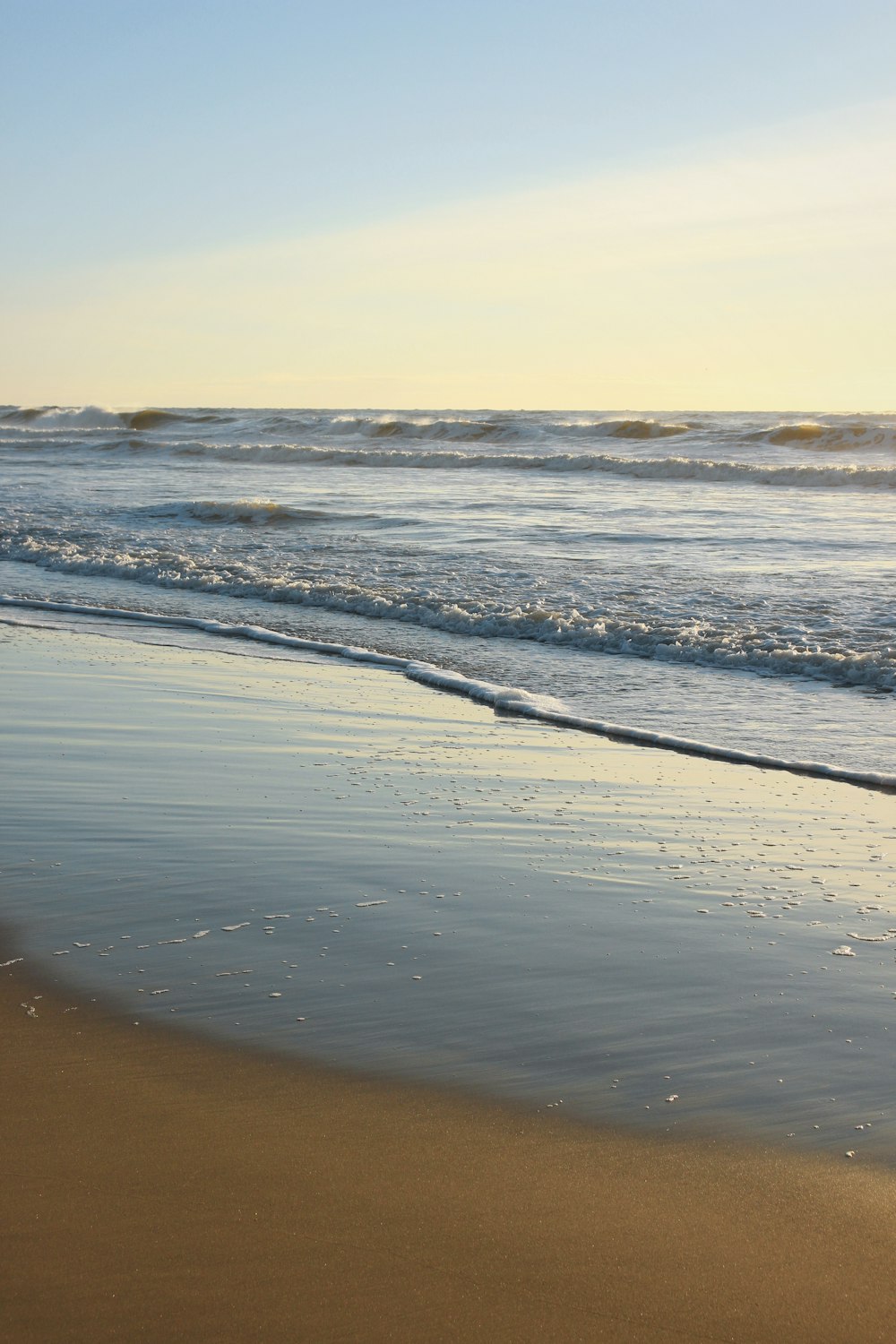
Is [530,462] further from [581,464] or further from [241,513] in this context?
[241,513]

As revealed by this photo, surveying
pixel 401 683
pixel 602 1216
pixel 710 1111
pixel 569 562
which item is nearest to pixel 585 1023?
pixel 710 1111

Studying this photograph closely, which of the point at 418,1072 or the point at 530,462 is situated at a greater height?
the point at 530,462

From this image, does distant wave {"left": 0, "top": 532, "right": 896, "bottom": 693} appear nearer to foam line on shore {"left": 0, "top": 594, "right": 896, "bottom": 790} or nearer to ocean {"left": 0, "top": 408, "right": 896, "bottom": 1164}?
ocean {"left": 0, "top": 408, "right": 896, "bottom": 1164}

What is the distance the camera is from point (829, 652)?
7672mm

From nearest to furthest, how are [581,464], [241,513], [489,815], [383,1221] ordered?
[383,1221] < [489,815] < [241,513] < [581,464]

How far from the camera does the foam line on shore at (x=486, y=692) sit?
5.36 meters

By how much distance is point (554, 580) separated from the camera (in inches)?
421

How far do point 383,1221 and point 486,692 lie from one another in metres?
4.96

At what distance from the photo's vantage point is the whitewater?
270 inches

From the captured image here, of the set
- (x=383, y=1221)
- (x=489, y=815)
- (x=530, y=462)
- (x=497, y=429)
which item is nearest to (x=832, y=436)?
(x=530, y=462)

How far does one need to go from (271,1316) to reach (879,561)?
10.9m

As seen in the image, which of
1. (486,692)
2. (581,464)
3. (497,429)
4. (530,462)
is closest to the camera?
(486,692)

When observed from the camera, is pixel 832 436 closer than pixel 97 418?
Yes

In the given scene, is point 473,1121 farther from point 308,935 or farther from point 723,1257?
point 308,935
